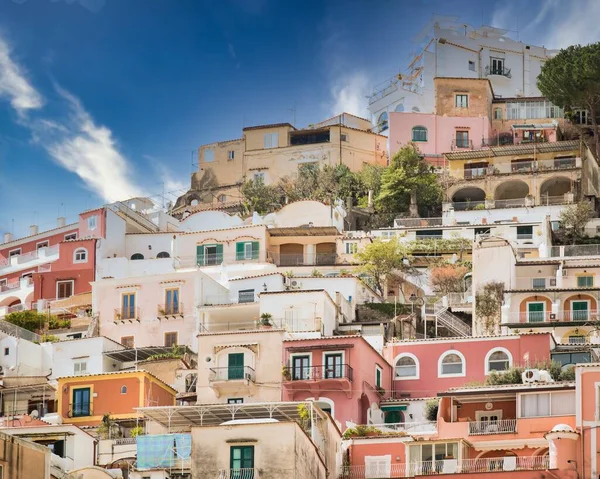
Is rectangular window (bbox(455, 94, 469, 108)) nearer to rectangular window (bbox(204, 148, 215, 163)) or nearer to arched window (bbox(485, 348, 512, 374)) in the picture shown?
rectangular window (bbox(204, 148, 215, 163))

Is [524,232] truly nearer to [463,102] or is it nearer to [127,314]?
[463,102]

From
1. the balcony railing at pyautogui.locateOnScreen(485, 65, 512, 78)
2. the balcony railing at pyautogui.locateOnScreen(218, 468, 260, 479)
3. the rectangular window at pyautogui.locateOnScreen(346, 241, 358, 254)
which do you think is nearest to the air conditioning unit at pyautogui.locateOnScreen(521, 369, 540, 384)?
the balcony railing at pyautogui.locateOnScreen(218, 468, 260, 479)

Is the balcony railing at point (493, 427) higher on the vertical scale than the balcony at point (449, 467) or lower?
higher

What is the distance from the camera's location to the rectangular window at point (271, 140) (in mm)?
101125

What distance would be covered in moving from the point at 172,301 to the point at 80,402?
11.8 meters

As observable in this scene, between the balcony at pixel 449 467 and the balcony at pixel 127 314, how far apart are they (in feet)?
82.5

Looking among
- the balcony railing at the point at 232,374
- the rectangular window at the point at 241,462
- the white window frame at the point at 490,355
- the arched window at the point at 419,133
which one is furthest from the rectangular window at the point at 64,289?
the rectangular window at the point at 241,462

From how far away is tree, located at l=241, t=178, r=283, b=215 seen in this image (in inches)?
3661

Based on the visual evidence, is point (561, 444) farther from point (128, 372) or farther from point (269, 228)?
point (269, 228)

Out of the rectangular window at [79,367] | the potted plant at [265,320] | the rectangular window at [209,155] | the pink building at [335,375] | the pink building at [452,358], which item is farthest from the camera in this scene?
the rectangular window at [209,155]

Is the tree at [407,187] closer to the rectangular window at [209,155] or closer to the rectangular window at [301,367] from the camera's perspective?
the rectangular window at [209,155]

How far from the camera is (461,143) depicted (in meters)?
97.9

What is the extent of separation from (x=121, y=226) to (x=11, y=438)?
51.0m

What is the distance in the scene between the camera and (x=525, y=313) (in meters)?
61.5
